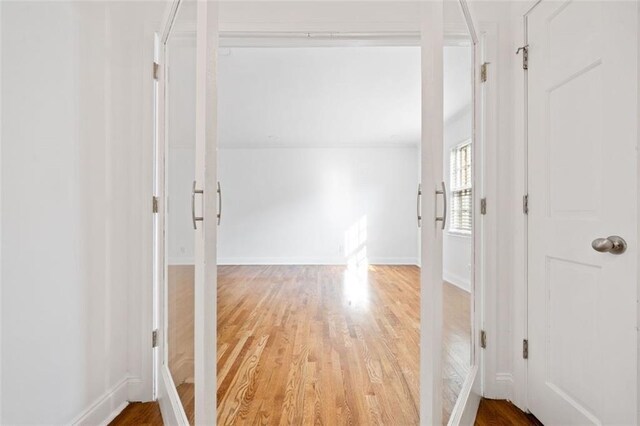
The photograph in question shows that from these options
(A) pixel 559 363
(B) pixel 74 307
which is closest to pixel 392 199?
(A) pixel 559 363

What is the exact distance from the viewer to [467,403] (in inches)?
62.8

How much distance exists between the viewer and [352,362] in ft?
A: 8.04

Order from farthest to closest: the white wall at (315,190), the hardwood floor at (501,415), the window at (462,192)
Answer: the white wall at (315,190) < the window at (462,192) < the hardwood floor at (501,415)

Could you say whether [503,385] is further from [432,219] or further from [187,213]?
[187,213]

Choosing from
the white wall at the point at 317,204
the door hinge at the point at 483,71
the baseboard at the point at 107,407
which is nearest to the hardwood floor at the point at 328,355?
the baseboard at the point at 107,407

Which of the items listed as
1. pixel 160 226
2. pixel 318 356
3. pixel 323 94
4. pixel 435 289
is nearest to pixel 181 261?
pixel 160 226

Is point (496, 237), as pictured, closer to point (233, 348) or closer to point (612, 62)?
point (612, 62)

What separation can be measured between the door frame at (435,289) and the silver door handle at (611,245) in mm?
657

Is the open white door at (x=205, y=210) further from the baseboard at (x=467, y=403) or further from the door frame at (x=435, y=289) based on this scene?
the baseboard at (x=467, y=403)

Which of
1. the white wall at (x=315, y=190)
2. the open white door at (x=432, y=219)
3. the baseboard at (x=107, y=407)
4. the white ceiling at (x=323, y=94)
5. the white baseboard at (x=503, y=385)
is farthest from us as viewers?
the white wall at (x=315, y=190)

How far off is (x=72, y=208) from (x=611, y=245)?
2.11 metres

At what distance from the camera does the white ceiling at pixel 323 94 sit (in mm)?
3586

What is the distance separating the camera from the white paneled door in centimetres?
126

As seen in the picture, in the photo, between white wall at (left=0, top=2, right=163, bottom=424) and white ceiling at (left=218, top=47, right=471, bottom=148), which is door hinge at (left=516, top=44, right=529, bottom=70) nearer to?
white ceiling at (left=218, top=47, right=471, bottom=148)
